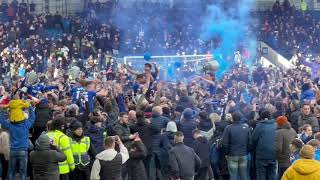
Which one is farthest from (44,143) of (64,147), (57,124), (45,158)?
(57,124)

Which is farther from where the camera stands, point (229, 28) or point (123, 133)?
point (229, 28)

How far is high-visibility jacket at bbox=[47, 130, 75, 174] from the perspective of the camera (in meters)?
12.3

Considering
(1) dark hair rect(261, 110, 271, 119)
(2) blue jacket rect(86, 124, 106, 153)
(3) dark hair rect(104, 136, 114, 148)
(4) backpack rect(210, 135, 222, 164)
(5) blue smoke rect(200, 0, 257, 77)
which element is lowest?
(4) backpack rect(210, 135, 222, 164)

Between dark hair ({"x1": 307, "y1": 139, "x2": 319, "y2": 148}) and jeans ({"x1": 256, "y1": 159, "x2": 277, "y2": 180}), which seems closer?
dark hair ({"x1": 307, "y1": 139, "x2": 319, "y2": 148})

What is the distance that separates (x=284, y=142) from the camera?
13.8 meters

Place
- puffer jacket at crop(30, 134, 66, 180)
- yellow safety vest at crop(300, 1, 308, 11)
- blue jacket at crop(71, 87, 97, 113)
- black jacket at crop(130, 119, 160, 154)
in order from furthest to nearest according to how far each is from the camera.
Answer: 1. yellow safety vest at crop(300, 1, 308, 11)
2. blue jacket at crop(71, 87, 97, 113)
3. black jacket at crop(130, 119, 160, 154)
4. puffer jacket at crop(30, 134, 66, 180)

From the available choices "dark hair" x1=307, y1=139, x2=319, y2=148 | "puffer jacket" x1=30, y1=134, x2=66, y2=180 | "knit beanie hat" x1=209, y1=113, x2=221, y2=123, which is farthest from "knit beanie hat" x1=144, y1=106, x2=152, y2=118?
"dark hair" x1=307, y1=139, x2=319, y2=148

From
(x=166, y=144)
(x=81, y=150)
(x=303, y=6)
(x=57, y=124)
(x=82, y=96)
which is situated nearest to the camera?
(x=57, y=124)

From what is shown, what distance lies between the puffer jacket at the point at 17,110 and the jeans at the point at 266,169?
436 centimetres

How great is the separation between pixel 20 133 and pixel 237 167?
3986 mm

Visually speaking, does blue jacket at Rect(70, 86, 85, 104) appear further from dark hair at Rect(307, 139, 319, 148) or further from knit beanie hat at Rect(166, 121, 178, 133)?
dark hair at Rect(307, 139, 319, 148)

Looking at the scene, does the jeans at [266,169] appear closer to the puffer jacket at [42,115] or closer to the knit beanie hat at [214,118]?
the knit beanie hat at [214,118]

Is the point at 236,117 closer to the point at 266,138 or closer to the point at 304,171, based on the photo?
the point at 266,138

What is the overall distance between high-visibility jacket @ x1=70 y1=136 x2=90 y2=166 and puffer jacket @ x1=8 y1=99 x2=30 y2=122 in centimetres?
176
